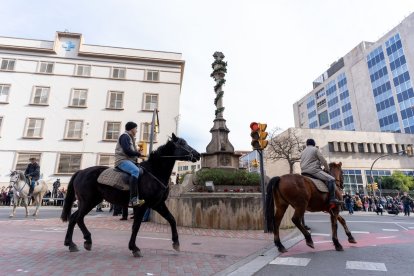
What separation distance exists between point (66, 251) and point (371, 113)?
73401 mm

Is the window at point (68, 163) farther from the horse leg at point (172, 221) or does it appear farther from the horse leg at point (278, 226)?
the horse leg at point (278, 226)

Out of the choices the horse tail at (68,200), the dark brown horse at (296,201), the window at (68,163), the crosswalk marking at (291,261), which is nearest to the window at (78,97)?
the window at (68,163)

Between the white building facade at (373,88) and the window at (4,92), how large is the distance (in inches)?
2631

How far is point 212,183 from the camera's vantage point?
1138 centimetres

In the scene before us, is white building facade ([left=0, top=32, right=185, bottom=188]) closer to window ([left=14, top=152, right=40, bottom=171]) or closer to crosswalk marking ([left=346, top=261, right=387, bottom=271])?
window ([left=14, top=152, right=40, bottom=171])

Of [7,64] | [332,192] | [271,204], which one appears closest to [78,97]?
[7,64]

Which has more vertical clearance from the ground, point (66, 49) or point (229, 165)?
point (66, 49)

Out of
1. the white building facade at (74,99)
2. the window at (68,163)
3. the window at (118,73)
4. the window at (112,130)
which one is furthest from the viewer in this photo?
the window at (118,73)

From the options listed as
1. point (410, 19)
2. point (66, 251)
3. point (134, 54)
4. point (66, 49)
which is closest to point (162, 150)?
point (66, 251)

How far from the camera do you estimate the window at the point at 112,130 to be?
99.8 feet

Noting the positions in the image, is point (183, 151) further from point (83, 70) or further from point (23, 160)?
point (83, 70)

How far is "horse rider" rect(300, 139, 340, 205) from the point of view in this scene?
636 centimetres

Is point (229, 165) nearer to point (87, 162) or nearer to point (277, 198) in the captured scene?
point (277, 198)

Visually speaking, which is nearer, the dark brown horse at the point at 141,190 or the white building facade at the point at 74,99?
the dark brown horse at the point at 141,190
